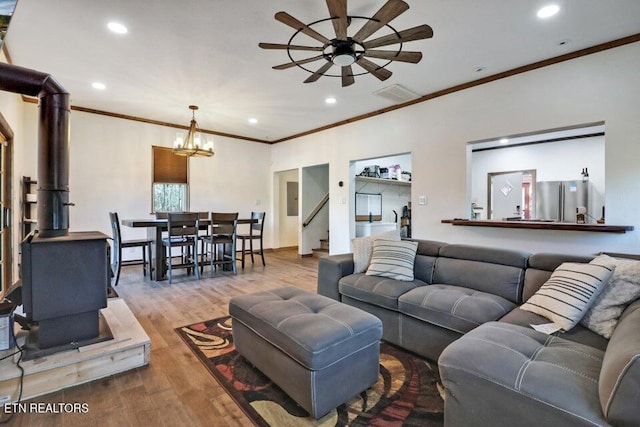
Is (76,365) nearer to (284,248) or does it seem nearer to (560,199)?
(284,248)

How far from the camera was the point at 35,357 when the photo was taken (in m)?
1.91

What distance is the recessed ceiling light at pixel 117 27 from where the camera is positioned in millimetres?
2768

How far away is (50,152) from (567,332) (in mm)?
3621

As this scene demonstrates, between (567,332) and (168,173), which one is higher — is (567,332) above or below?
below

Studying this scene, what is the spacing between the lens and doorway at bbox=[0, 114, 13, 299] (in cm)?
355

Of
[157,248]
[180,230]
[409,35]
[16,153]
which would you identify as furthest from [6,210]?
[409,35]

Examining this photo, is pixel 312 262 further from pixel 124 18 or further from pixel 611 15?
pixel 611 15

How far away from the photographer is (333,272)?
302 cm

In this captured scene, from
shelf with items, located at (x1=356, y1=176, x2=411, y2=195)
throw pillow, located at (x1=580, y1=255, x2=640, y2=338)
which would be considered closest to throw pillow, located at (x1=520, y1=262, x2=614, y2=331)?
throw pillow, located at (x1=580, y1=255, x2=640, y2=338)

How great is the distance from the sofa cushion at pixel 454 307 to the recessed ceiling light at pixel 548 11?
2.40 m

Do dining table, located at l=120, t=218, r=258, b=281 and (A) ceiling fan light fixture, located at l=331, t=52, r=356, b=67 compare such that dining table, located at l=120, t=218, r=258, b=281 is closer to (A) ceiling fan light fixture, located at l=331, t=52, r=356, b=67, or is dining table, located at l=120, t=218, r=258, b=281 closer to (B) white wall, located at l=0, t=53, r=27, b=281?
(B) white wall, located at l=0, t=53, r=27, b=281

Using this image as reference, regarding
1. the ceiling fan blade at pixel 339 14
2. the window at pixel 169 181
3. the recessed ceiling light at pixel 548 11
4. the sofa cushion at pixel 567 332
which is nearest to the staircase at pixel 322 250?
the window at pixel 169 181

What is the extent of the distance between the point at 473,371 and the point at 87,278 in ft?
8.02

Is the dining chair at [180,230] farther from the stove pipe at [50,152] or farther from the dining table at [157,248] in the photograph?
the stove pipe at [50,152]
